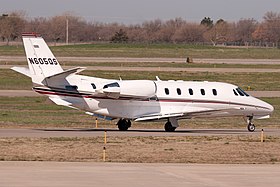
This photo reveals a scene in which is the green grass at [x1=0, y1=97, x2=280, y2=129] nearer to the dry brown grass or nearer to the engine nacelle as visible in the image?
the engine nacelle

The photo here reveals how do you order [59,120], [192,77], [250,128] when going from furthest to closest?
[192,77]
[59,120]
[250,128]

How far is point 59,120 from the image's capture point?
1820 inches

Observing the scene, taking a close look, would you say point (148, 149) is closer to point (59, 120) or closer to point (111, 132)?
point (111, 132)

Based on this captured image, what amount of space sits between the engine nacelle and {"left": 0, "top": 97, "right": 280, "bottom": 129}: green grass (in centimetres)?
317

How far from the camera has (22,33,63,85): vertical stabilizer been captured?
39000mm

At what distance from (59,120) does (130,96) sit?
7.39 m

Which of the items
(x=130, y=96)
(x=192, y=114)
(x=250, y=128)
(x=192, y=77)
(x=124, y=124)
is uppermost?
(x=130, y=96)

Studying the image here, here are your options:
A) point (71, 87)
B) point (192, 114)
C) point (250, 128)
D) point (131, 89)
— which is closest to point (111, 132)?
point (131, 89)

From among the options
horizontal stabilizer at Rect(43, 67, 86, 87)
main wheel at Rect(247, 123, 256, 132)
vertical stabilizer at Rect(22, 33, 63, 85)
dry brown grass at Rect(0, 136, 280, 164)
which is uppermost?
vertical stabilizer at Rect(22, 33, 63, 85)

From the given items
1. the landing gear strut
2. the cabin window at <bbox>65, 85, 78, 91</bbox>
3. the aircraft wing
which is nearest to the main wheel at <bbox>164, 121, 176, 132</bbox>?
the aircraft wing

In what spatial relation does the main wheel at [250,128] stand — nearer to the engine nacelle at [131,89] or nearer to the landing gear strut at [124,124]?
the engine nacelle at [131,89]

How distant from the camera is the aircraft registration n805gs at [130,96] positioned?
128ft

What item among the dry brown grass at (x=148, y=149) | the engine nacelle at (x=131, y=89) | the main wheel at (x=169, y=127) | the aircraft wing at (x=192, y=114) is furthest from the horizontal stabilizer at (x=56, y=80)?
the main wheel at (x=169, y=127)

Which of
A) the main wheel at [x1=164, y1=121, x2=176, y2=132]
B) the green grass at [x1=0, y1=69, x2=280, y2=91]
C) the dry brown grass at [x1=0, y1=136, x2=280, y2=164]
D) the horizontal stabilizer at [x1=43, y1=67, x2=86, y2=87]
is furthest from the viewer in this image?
the green grass at [x1=0, y1=69, x2=280, y2=91]
